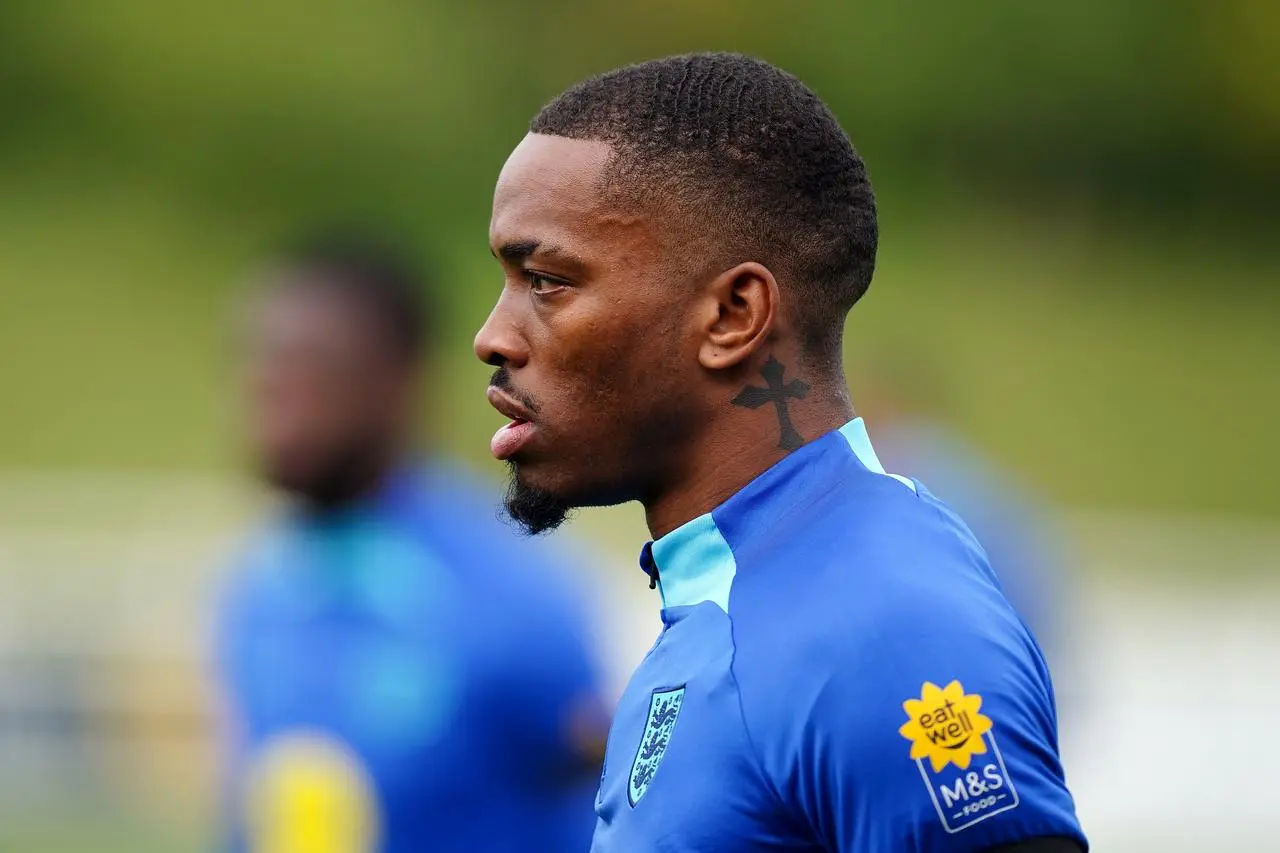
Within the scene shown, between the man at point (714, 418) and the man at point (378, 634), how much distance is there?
7.75 feet

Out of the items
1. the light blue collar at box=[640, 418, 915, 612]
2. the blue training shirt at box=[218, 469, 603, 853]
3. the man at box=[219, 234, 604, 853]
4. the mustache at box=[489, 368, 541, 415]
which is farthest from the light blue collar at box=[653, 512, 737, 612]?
the man at box=[219, 234, 604, 853]

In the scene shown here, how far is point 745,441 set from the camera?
2498 millimetres

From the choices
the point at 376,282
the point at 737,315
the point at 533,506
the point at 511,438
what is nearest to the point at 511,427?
the point at 511,438

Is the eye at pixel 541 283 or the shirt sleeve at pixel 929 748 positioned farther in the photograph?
the eye at pixel 541 283

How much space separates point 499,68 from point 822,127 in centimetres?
2523

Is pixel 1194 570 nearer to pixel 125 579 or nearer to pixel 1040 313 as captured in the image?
pixel 125 579

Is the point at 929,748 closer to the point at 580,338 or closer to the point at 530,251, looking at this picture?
the point at 580,338

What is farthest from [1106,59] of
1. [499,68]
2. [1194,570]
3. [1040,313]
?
[1194,570]

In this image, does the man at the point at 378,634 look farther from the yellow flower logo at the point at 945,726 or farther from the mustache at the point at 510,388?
the yellow flower logo at the point at 945,726

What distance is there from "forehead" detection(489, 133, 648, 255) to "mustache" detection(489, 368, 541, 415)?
0.18m

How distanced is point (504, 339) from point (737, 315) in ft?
1.07

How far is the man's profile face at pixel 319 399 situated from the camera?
5273 mm

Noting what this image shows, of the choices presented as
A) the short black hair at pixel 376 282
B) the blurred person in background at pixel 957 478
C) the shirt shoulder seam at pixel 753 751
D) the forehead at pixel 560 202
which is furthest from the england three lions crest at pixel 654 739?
the blurred person in background at pixel 957 478

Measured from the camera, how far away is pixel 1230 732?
10641 mm
